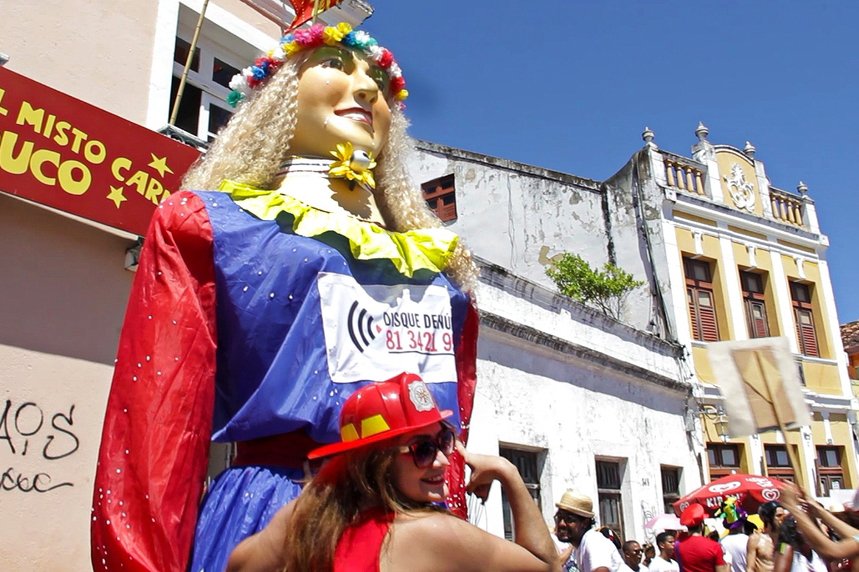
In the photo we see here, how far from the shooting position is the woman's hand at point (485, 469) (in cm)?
185

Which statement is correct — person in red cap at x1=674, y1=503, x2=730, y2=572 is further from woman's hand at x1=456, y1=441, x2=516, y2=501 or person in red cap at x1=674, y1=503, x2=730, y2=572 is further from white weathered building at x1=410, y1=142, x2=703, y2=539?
woman's hand at x1=456, y1=441, x2=516, y2=501

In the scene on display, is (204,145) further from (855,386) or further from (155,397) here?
(855,386)

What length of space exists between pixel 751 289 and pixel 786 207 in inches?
98.4

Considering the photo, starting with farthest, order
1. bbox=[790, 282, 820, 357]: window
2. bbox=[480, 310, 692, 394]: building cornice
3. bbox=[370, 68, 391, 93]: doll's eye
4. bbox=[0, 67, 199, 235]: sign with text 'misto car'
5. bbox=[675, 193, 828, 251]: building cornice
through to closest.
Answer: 1. bbox=[790, 282, 820, 357]: window
2. bbox=[675, 193, 828, 251]: building cornice
3. bbox=[480, 310, 692, 394]: building cornice
4. bbox=[0, 67, 199, 235]: sign with text 'misto car'
5. bbox=[370, 68, 391, 93]: doll's eye

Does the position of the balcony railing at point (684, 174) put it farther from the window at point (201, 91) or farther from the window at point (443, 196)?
the window at point (201, 91)

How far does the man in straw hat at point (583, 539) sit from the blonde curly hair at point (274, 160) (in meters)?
3.93

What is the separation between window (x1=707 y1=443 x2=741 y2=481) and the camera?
1397cm

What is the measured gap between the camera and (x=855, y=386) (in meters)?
18.5

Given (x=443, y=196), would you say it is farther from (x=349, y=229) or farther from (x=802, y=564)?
(x=349, y=229)

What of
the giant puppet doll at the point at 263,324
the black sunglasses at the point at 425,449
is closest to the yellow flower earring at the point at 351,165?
the giant puppet doll at the point at 263,324

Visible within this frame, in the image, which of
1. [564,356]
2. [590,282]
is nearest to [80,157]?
[564,356]

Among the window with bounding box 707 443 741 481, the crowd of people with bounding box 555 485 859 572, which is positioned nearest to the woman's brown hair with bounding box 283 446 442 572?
the crowd of people with bounding box 555 485 859 572

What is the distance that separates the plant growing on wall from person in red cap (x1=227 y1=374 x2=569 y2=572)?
12392 mm

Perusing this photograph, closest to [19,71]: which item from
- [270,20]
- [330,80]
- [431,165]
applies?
[270,20]
